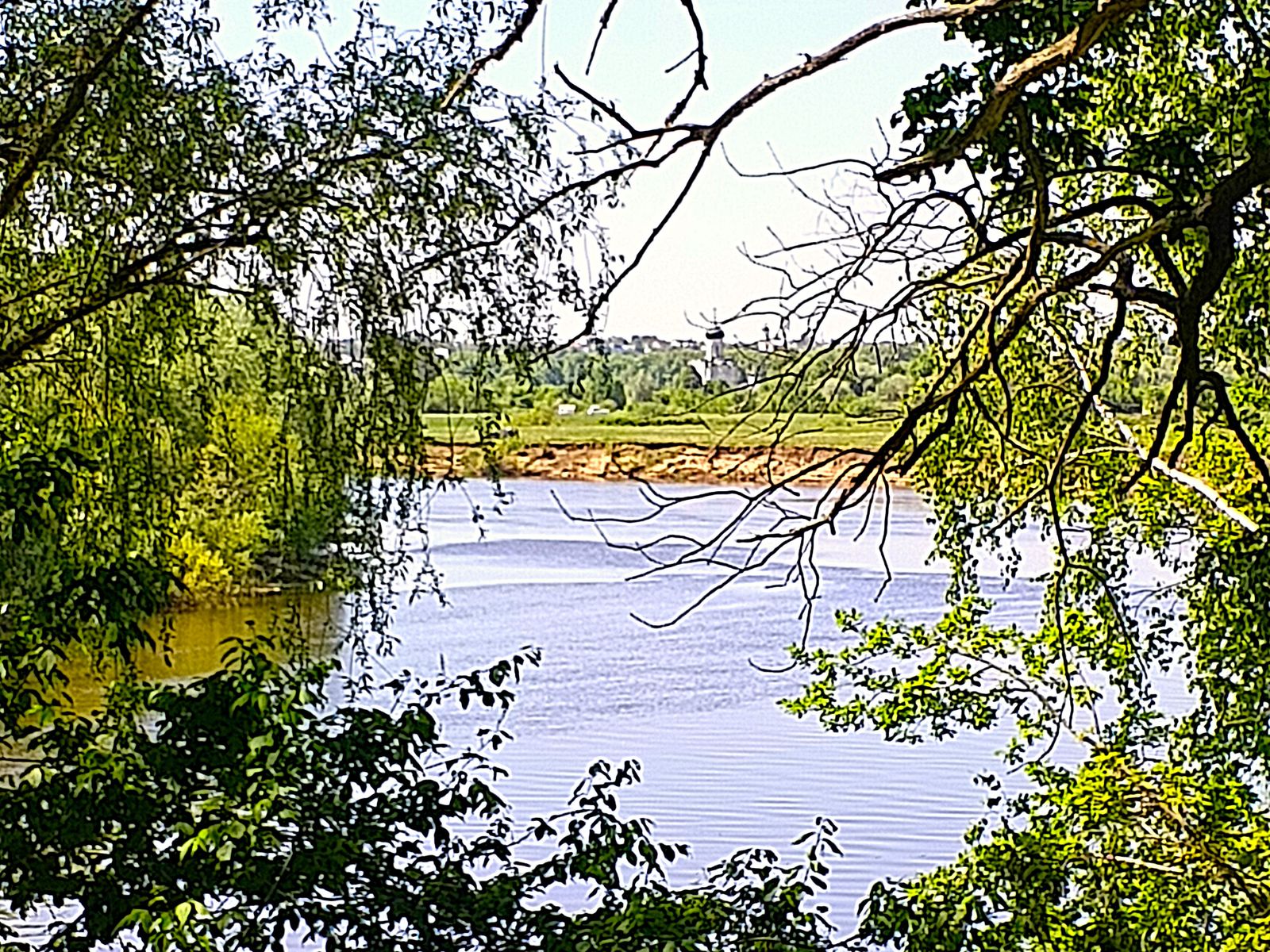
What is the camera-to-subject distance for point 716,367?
2.43 metres

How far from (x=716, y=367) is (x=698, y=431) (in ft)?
1.75

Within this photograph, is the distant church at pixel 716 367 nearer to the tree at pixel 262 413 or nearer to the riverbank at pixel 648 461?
the riverbank at pixel 648 461

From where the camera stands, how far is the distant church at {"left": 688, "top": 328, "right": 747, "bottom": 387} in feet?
7.78

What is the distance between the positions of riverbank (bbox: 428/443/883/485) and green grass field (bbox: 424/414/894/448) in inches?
0.7

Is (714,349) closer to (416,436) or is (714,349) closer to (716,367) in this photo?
(716,367)

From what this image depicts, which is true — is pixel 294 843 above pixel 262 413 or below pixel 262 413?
below

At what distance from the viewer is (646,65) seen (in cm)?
222

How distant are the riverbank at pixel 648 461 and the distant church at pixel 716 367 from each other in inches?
4.2

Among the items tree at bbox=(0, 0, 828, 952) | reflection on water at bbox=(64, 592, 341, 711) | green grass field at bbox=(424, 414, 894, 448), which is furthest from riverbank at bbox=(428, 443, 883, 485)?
reflection on water at bbox=(64, 592, 341, 711)

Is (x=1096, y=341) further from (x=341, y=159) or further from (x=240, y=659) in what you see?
(x=240, y=659)

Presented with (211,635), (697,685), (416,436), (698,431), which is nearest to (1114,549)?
(698,431)

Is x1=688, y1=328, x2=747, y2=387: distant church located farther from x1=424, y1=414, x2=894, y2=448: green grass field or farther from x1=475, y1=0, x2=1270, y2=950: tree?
x1=475, y1=0, x2=1270, y2=950: tree

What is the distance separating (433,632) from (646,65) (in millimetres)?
4547

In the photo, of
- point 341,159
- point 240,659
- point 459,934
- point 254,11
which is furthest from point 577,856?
point 254,11
